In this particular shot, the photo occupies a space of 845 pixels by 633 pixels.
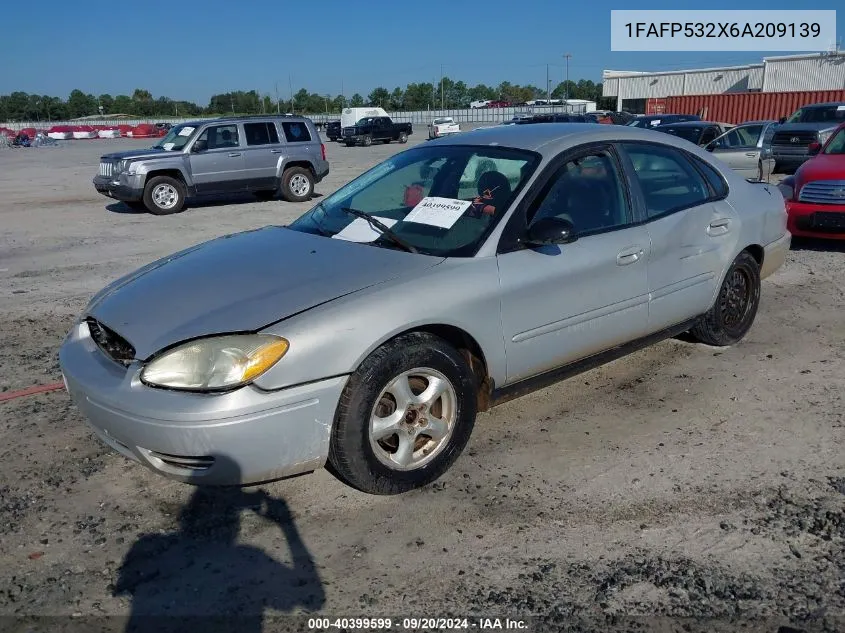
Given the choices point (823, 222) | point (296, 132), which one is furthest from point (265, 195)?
point (823, 222)

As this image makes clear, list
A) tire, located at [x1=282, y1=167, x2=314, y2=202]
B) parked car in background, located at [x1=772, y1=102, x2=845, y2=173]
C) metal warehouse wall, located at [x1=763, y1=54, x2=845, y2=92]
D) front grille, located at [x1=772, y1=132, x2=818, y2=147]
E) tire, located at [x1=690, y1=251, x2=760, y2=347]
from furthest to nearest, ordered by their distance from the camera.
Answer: metal warehouse wall, located at [x1=763, y1=54, x2=845, y2=92]
front grille, located at [x1=772, y1=132, x2=818, y2=147]
parked car in background, located at [x1=772, y1=102, x2=845, y2=173]
tire, located at [x1=282, y1=167, x2=314, y2=202]
tire, located at [x1=690, y1=251, x2=760, y2=347]

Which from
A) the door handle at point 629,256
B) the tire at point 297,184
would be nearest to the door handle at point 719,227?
the door handle at point 629,256

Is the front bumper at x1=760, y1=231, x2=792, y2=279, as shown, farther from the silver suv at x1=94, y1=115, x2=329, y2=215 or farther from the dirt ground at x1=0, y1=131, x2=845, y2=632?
the silver suv at x1=94, y1=115, x2=329, y2=215

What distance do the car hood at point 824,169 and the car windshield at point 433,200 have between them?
5512mm

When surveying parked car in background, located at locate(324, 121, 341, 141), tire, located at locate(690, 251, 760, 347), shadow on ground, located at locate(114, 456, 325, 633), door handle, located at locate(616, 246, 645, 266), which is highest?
parked car in background, located at locate(324, 121, 341, 141)

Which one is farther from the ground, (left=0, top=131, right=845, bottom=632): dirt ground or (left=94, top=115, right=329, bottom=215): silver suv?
(left=94, top=115, right=329, bottom=215): silver suv

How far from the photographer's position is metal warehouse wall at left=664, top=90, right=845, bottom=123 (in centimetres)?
3944

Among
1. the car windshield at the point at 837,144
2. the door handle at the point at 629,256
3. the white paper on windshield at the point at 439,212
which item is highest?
the car windshield at the point at 837,144

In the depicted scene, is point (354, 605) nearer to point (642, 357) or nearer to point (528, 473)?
point (528, 473)

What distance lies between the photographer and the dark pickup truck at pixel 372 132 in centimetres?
3869

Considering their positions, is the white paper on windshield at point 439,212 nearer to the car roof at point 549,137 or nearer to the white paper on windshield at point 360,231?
the white paper on windshield at point 360,231

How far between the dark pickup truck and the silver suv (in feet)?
77.7

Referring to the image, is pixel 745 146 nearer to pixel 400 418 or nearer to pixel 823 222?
pixel 823 222

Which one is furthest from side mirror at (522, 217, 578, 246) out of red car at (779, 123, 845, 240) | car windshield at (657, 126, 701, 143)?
car windshield at (657, 126, 701, 143)
